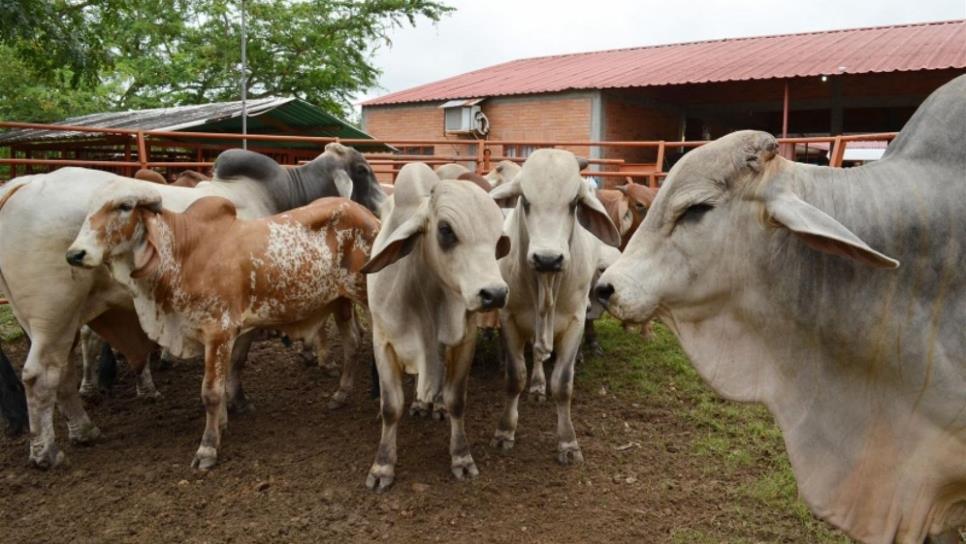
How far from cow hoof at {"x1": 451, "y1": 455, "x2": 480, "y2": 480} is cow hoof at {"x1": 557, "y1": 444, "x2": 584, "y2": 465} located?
0.48 m

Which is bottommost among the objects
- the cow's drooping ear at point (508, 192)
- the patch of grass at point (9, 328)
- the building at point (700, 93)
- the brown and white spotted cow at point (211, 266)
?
the patch of grass at point (9, 328)

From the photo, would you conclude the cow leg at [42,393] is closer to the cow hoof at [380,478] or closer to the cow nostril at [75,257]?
the cow nostril at [75,257]

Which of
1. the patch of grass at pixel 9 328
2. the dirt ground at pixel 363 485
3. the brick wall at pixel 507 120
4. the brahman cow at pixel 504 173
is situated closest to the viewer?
the dirt ground at pixel 363 485

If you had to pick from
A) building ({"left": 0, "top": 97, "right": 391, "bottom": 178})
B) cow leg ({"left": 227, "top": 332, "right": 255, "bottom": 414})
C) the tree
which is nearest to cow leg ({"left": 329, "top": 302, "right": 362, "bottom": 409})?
cow leg ({"left": 227, "top": 332, "right": 255, "bottom": 414})

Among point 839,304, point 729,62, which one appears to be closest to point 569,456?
point 839,304

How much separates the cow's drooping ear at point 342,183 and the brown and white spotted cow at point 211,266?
1253mm

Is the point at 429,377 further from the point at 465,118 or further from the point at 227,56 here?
the point at 227,56

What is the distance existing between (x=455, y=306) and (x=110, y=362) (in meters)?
3.02

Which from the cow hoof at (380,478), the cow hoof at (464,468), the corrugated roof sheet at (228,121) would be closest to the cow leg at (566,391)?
the cow hoof at (464,468)

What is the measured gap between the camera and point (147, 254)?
3980mm

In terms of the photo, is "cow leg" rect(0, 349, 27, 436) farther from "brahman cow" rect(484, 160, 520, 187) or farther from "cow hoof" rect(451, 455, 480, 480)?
"brahman cow" rect(484, 160, 520, 187)

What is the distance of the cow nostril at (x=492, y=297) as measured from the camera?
3240 mm

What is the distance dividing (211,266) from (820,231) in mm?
3332

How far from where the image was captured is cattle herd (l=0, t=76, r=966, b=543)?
1.92m
